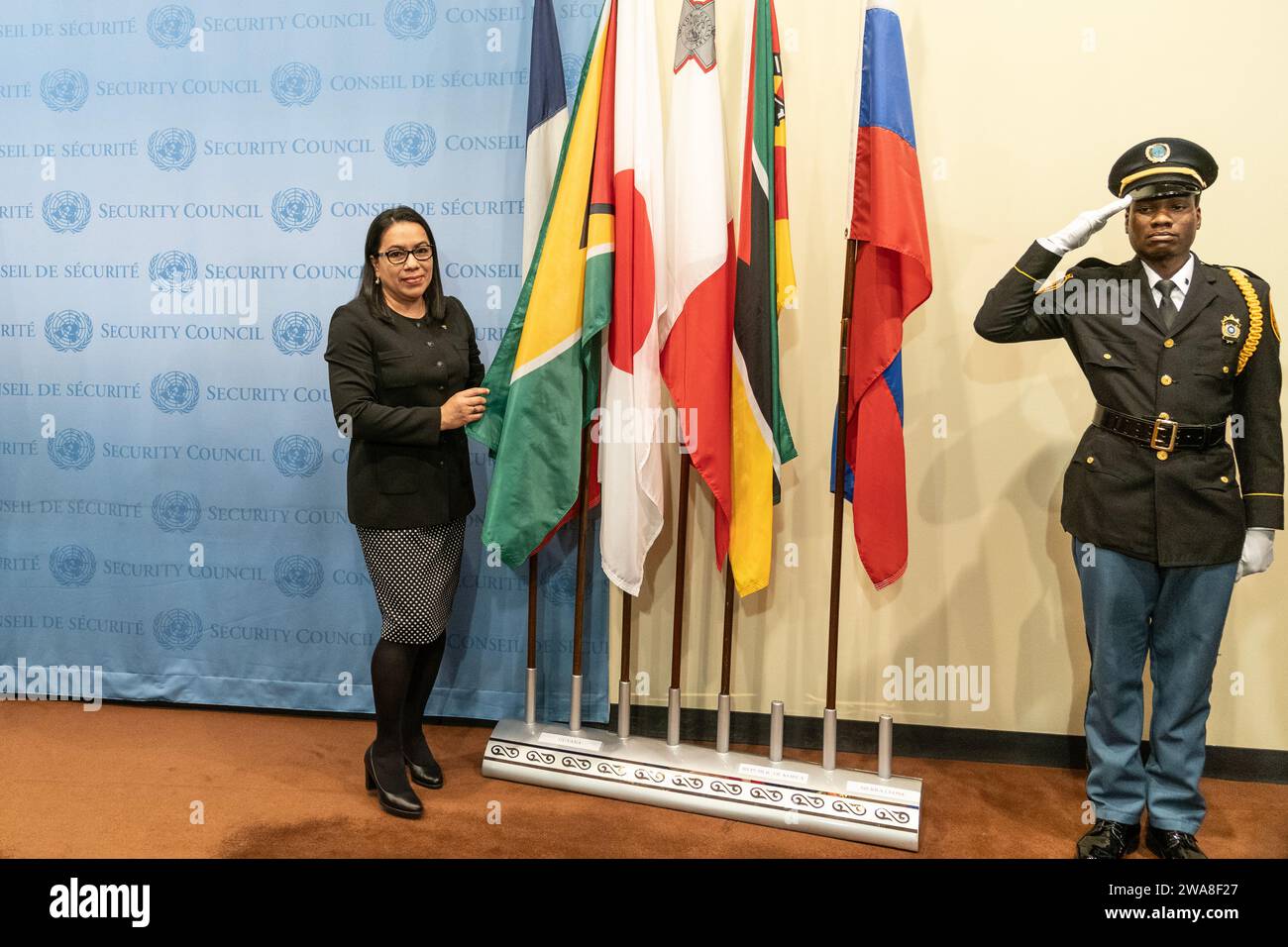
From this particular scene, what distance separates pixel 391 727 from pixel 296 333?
1302mm

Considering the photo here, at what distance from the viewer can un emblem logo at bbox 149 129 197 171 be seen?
117 inches

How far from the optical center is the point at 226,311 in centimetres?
301

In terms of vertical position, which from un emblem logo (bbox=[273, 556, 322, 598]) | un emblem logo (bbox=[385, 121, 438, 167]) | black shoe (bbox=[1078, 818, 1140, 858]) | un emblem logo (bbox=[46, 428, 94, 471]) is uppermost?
un emblem logo (bbox=[385, 121, 438, 167])

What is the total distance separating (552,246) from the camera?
2506mm

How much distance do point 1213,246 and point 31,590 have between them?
12.6ft

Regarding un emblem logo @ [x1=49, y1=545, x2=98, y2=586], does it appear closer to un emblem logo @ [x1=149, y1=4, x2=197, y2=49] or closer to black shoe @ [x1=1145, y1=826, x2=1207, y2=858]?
un emblem logo @ [x1=149, y1=4, x2=197, y2=49]

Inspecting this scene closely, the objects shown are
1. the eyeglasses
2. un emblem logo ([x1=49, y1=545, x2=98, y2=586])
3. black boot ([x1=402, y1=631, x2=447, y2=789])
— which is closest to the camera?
the eyeglasses

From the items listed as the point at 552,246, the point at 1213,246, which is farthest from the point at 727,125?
the point at 1213,246

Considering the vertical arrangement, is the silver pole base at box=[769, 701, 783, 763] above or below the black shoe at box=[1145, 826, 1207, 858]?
above

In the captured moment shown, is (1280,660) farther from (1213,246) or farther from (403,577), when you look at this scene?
(403,577)

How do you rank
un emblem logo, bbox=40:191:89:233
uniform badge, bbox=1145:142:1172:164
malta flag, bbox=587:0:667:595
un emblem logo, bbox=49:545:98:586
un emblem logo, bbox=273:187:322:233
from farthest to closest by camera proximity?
un emblem logo, bbox=49:545:98:586, un emblem logo, bbox=40:191:89:233, un emblem logo, bbox=273:187:322:233, malta flag, bbox=587:0:667:595, uniform badge, bbox=1145:142:1172:164

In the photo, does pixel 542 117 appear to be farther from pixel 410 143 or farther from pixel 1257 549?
pixel 1257 549

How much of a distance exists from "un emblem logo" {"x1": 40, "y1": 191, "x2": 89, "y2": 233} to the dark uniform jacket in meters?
2.82
